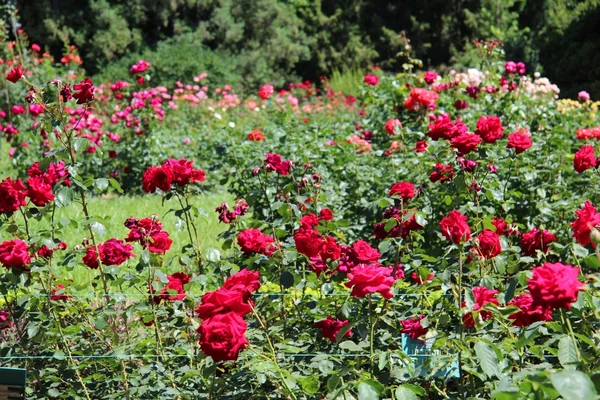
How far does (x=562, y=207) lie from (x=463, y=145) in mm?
1421

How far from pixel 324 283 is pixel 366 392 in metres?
0.93

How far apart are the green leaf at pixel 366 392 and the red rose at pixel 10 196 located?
1356mm

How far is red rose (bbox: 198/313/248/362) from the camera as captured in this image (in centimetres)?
154

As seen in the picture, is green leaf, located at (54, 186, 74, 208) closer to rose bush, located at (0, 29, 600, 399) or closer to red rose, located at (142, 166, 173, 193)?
rose bush, located at (0, 29, 600, 399)

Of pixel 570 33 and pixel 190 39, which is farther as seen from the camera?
pixel 190 39

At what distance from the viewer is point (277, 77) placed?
16.8m

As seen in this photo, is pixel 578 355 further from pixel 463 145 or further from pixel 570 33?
pixel 570 33

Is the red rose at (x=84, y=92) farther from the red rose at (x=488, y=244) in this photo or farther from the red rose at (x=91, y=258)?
the red rose at (x=488, y=244)

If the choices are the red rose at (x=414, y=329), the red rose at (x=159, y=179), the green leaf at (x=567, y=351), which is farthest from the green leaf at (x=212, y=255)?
the green leaf at (x=567, y=351)

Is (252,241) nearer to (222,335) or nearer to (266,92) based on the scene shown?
(222,335)

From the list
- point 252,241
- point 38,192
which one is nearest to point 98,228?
point 38,192

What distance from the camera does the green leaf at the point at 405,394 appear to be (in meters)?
1.60

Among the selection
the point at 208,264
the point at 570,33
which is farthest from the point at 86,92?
the point at 570,33

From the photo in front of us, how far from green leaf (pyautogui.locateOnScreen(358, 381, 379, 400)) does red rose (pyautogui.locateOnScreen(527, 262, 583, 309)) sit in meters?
0.34
